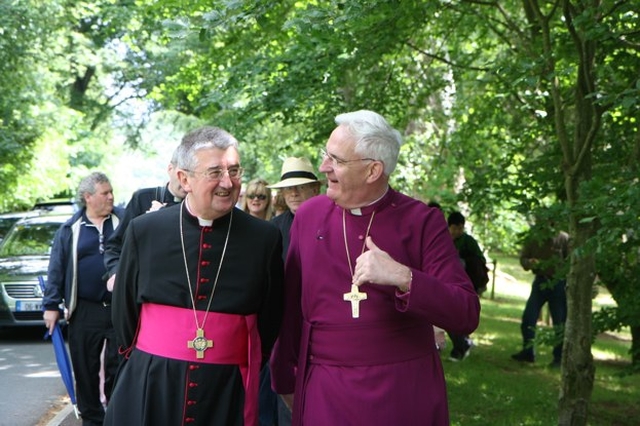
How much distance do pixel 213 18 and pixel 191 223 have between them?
2385 mm

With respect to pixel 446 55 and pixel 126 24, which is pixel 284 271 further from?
pixel 126 24

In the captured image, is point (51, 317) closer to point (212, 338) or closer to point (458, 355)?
point (212, 338)

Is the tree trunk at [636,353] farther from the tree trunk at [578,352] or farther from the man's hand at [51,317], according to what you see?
the man's hand at [51,317]

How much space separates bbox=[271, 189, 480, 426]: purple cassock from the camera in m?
3.89

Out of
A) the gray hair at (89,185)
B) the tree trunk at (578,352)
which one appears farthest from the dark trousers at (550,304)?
the gray hair at (89,185)

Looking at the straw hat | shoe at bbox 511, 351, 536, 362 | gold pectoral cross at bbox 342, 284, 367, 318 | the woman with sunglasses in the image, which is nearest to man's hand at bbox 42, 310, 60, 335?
the woman with sunglasses

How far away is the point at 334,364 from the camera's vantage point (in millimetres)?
3996

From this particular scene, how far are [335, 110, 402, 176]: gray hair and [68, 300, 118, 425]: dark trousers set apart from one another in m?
4.04

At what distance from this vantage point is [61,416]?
8.76m

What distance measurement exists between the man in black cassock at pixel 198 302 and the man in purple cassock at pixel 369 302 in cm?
22

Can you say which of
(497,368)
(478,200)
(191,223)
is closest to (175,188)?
(191,223)

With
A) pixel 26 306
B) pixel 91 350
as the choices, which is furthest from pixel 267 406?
pixel 26 306

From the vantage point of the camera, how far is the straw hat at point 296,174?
737cm

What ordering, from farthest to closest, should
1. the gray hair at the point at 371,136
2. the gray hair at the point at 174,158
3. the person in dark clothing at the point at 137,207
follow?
the person in dark clothing at the point at 137,207
the gray hair at the point at 174,158
the gray hair at the point at 371,136
